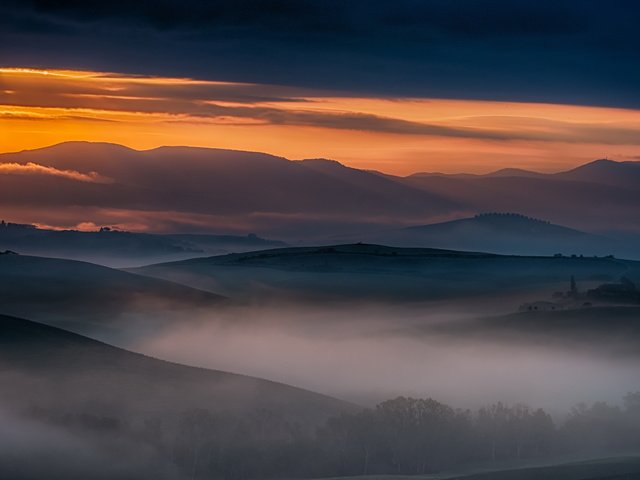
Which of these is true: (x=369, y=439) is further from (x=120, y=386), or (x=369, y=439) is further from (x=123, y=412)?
(x=120, y=386)

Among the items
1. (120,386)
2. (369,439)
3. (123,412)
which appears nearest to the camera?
(369,439)

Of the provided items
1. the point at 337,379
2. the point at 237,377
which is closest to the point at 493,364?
the point at 337,379

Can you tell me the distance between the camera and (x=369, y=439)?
334 feet

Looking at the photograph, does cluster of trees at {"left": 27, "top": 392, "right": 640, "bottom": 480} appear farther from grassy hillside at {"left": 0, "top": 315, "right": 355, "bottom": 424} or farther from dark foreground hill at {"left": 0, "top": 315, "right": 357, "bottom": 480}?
grassy hillside at {"left": 0, "top": 315, "right": 355, "bottom": 424}

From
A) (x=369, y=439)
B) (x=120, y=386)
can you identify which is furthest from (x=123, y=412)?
(x=369, y=439)

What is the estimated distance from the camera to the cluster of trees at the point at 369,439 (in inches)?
3723

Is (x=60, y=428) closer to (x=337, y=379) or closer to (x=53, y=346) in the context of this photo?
(x=53, y=346)

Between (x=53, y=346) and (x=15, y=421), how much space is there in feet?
93.9

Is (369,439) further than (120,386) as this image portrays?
No

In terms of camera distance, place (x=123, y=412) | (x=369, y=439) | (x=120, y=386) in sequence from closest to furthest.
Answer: (x=369, y=439)
(x=123, y=412)
(x=120, y=386)

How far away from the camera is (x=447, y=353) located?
184m

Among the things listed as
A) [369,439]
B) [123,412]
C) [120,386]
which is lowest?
[369,439]

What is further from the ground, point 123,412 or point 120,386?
point 120,386

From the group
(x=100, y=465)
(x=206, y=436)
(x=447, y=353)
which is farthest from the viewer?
(x=447, y=353)
